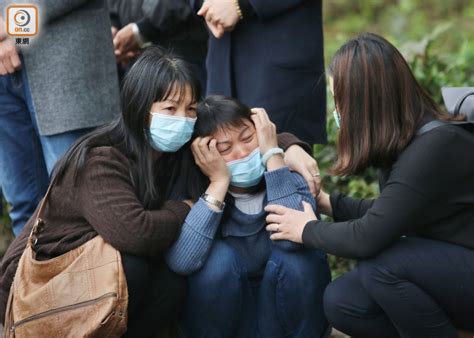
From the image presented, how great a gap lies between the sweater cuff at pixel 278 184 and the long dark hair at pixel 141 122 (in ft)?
1.28

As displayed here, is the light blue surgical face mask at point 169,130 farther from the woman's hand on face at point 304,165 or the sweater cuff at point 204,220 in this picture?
the woman's hand on face at point 304,165

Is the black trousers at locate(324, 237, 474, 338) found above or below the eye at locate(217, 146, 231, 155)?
below

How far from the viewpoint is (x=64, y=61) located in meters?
3.59

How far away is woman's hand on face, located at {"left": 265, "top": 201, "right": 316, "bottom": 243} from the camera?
3.04 m

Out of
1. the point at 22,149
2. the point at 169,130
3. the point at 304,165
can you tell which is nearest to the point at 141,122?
the point at 169,130

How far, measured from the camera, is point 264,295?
3150 millimetres

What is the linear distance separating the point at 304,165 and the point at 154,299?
74 centimetres

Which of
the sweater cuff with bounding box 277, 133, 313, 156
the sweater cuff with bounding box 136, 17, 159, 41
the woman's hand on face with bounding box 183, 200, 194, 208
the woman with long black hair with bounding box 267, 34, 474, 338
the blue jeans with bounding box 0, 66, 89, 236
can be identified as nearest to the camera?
the woman with long black hair with bounding box 267, 34, 474, 338

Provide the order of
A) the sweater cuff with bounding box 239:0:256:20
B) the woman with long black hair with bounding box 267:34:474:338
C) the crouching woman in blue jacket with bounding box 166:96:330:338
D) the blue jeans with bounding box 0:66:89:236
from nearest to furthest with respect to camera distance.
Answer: the woman with long black hair with bounding box 267:34:474:338
the crouching woman in blue jacket with bounding box 166:96:330:338
the sweater cuff with bounding box 239:0:256:20
the blue jeans with bounding box 0:66:89:236

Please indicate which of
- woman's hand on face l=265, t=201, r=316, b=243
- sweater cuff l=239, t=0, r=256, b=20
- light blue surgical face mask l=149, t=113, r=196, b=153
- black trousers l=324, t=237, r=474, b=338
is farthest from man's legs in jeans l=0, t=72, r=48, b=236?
black trousers l=324, t=237, r=474, b=338

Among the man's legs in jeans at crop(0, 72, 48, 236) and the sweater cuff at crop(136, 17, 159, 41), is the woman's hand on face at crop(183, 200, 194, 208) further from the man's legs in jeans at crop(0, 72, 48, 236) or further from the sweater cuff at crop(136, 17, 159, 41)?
the sweater cuff at crop(136, 17, 159, 41)

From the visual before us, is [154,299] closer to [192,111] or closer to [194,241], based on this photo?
[194,241]

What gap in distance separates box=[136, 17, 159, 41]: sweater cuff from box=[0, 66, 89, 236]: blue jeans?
76 cm

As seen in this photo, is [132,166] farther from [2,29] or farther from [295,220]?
[2,29]
